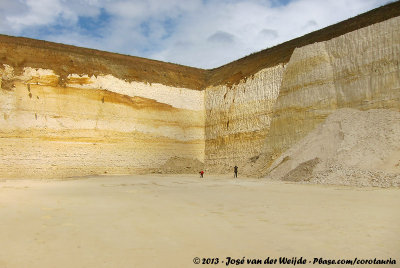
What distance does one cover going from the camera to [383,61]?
55.1ft

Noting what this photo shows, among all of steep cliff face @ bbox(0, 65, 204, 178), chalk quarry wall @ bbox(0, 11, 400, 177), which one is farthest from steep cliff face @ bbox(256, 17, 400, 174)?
steep cliff face @ bbox(0, 65, 204, 178)

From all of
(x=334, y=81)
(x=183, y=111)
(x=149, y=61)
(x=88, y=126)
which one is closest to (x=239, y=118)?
(x=183, y=111)

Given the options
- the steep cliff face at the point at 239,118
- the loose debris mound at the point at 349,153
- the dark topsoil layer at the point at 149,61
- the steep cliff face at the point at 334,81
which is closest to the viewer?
the loose debris mound at the point at 349,153

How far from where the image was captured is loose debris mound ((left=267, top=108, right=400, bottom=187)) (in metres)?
12.5

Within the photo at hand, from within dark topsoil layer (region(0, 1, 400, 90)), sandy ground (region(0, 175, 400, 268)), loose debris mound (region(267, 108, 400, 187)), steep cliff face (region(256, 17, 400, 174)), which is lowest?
sandy ground (region(0, 175, 400, 268))

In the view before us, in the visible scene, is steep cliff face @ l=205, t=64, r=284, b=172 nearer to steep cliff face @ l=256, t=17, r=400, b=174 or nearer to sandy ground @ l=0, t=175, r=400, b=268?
steep cliff face @ l=256, t=17, r=400, b=174

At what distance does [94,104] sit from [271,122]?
12011 mm

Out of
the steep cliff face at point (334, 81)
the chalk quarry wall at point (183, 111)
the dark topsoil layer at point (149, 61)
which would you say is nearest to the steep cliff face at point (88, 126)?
the chalk quarry wall at point (183, 111)

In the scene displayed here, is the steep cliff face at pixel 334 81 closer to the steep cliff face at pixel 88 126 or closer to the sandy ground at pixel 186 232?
the steep cliff face at pixel 88 126

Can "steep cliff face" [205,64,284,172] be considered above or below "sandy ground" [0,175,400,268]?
above

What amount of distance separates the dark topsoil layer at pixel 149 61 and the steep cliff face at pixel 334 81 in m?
1.18

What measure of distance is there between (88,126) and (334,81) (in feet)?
50.9

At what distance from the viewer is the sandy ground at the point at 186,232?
12.5 feet

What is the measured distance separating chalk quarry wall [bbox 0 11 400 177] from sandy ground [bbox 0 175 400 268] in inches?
470
